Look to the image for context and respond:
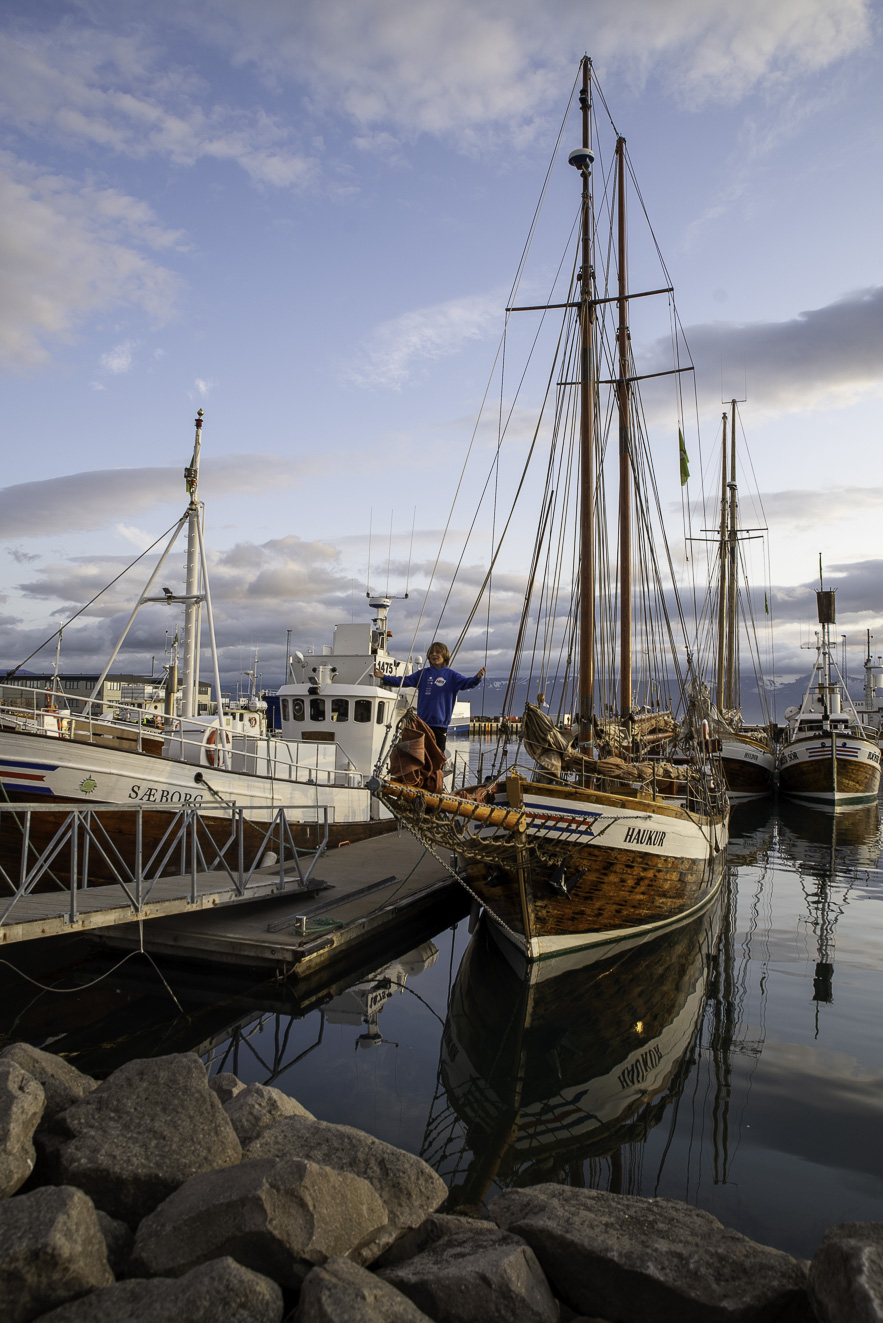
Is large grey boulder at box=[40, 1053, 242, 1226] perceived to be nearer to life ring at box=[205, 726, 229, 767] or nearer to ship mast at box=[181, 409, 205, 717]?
life ring at box=[205, 726, 229, 767]

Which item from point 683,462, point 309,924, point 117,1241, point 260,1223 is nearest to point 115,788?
point 309,924

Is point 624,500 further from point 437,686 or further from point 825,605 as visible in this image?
point 825,605

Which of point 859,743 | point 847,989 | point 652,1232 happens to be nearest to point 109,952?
point 652,1232

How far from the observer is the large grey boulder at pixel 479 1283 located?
3.81 meters

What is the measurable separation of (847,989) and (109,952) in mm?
10955

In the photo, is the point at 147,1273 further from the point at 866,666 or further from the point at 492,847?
the point at 866,666

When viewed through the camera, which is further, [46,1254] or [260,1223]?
[260,1223]

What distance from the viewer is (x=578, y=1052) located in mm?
8898

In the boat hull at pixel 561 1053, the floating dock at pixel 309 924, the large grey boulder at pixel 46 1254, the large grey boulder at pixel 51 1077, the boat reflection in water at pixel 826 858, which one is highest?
the large grey boulder at pixel 46 1254

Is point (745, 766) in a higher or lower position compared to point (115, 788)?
lower

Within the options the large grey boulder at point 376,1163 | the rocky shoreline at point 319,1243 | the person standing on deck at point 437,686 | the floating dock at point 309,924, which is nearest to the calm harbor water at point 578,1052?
the floating dock at point 309,924

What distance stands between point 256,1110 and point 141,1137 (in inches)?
40.2

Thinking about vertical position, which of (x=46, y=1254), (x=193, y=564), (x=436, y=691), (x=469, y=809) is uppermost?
(x=193, y=564)

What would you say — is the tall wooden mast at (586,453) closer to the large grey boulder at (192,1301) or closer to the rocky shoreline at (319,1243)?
the rocky shoreline at (319,1243)
